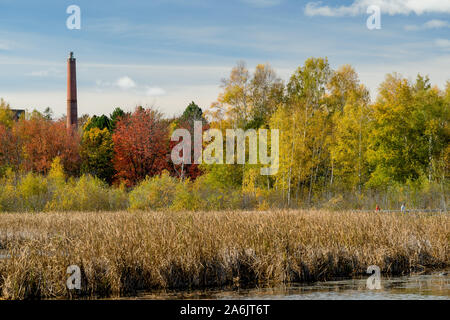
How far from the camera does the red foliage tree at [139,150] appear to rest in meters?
40.8

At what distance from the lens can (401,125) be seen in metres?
34.2

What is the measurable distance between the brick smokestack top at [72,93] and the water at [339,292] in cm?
3857

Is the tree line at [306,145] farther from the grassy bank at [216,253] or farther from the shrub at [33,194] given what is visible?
the grassy bank at [216,253]

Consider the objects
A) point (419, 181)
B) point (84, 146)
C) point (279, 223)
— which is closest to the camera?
point (279, 223)

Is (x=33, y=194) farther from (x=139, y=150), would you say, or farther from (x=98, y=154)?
(x=98, y=154)

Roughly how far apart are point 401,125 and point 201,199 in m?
15.2

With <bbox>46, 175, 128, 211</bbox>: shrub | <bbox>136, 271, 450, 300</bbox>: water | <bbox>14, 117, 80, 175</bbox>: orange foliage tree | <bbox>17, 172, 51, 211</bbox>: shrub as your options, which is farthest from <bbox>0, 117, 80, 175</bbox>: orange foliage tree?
<bbox>136, 271, 450, 300</bbox>: water

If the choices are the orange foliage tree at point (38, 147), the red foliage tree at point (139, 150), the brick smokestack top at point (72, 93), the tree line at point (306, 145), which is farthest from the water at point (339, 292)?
the brick smokestack top at point (72, 93)

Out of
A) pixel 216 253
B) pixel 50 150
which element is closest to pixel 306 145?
pixel 50 150

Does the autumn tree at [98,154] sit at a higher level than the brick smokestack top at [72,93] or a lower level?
lower

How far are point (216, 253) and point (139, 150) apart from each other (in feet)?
97.7

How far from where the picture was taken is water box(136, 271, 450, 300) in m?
10.4
